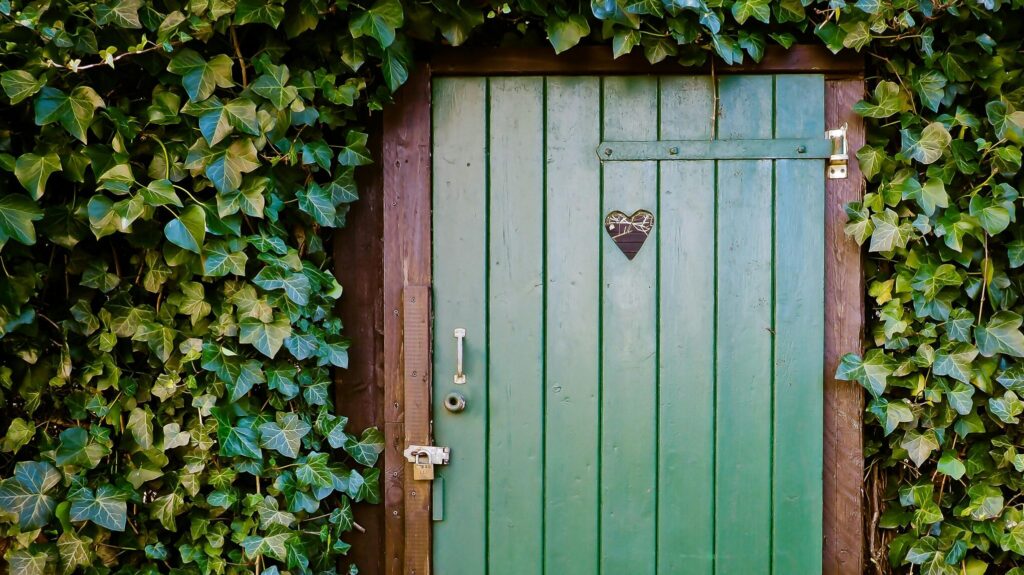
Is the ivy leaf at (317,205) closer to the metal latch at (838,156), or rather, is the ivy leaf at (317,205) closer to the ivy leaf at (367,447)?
the ivy leaf at (367,447)

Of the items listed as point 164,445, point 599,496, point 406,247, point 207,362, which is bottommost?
point 599,496

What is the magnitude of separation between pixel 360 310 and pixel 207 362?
1.39ft

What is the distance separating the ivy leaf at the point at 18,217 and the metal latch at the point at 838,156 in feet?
6.50

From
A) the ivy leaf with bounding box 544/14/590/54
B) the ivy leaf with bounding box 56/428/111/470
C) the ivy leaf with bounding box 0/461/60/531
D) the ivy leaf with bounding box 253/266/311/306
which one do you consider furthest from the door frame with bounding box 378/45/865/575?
the ivy leaf with bounding box 0/461/60/531

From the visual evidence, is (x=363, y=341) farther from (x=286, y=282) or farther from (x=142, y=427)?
(x=142, y=427)

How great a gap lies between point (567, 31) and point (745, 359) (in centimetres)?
98

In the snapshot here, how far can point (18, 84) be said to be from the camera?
1.46 metres

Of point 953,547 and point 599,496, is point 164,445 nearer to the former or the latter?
point 599,496

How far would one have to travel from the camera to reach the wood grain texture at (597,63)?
175 cm

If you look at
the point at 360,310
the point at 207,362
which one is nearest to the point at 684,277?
the point at 360,310

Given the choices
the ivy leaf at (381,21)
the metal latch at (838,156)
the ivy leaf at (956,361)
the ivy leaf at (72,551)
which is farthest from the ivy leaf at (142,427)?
the ivy leaf at (956,361)

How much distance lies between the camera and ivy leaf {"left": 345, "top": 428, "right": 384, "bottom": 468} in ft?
5.75

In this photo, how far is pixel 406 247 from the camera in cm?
178

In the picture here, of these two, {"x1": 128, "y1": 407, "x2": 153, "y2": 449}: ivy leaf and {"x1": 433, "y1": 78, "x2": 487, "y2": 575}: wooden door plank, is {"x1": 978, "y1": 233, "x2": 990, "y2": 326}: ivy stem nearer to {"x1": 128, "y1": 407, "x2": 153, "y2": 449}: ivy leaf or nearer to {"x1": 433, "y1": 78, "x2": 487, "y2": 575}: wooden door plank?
{"x1": 433, "y1": 78, "x2": 487, "y2": 575}: wooden door plank
